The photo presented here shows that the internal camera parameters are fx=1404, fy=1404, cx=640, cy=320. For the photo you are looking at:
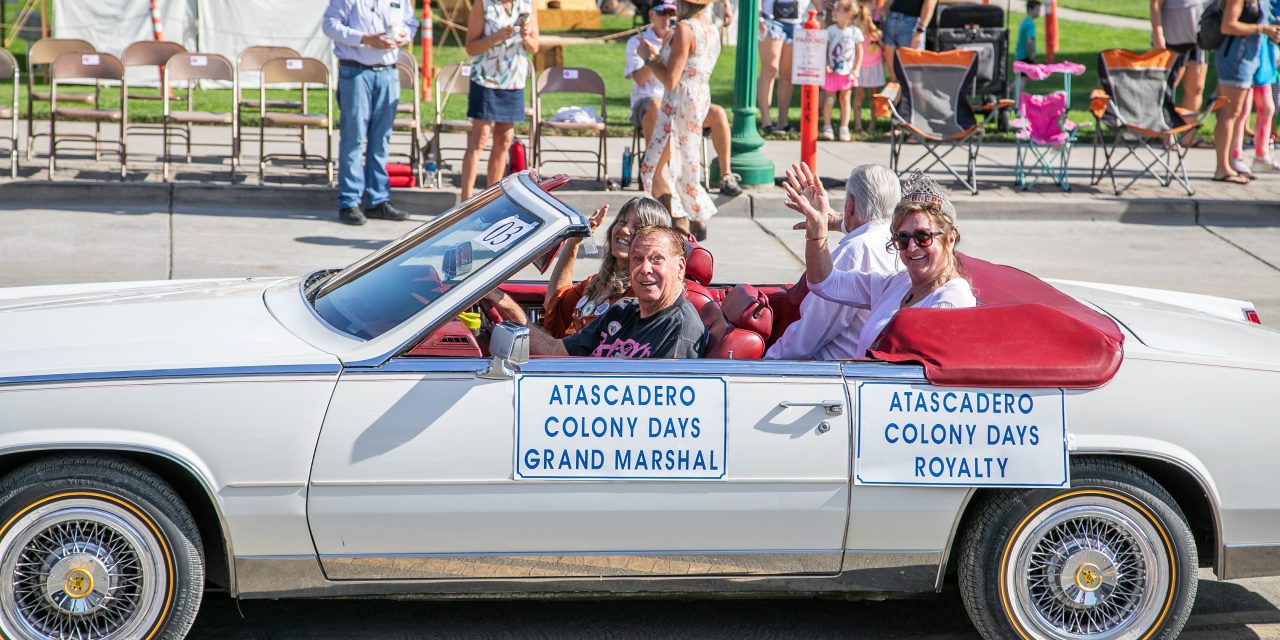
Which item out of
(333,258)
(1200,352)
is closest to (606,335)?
(1200,352)

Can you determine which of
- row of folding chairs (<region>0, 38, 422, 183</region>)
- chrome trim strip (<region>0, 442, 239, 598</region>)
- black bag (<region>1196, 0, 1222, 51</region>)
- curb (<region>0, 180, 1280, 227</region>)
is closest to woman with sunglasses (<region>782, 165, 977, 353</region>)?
chrome trim strip (<region>0, 442, 239, 598</region>)

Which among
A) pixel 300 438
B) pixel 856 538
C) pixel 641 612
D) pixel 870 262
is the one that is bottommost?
pixel 641 612

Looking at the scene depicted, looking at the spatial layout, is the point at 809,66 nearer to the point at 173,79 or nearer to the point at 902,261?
the point at 173,79

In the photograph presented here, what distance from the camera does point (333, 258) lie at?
9.49m

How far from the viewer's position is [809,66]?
38.3 feet

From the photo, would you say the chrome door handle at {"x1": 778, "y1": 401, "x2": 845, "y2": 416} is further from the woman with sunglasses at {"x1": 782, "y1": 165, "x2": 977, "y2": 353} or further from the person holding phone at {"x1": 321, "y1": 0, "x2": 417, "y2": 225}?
the person holding phone at {"x1": 321, "y1": 0, "x2": 417, "y2": 225}

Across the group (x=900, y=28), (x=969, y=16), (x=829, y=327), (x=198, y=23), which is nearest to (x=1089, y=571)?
(x=829, y=327)

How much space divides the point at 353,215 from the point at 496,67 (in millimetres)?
1594

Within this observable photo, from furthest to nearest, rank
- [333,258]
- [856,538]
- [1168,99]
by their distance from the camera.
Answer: [1168,99]
[333,258]
[856,538]

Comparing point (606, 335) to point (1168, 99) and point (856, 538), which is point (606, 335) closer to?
point (856, 538)

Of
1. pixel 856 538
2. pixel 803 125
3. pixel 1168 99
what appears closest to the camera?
pixel 856 538

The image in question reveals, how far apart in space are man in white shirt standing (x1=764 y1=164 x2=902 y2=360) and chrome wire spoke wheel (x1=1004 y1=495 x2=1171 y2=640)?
2.75 ft

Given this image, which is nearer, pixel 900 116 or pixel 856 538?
pixel 856 538

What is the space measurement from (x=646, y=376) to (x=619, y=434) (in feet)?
0.57
